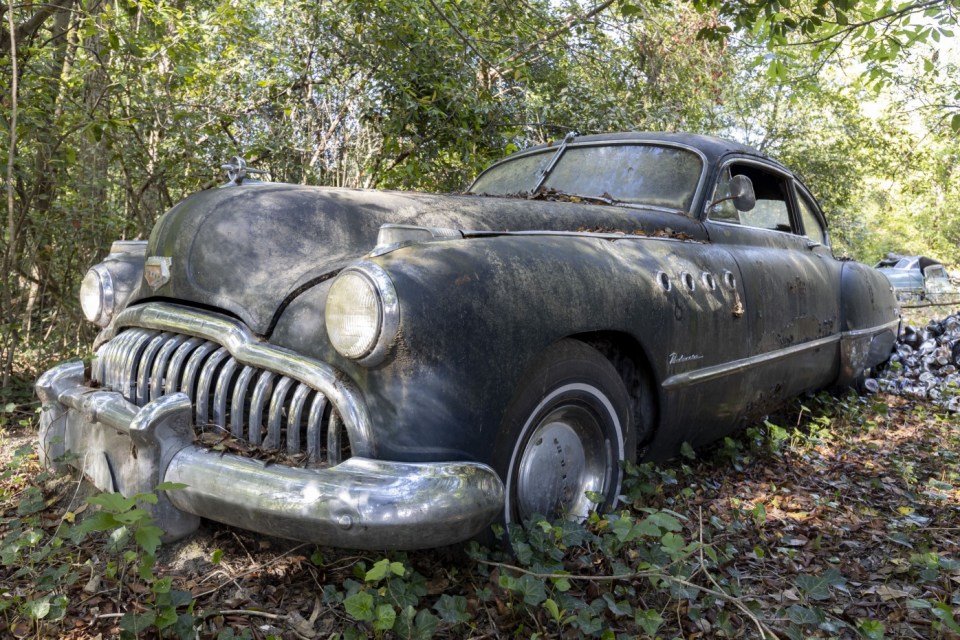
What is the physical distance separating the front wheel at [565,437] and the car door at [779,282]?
1.02 m

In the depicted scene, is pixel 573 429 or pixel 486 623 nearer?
pixel 486 623

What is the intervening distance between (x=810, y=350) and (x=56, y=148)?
4.92m

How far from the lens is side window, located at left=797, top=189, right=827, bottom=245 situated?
4.74 metres

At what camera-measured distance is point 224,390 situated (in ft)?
7.04

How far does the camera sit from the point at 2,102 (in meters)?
4.86

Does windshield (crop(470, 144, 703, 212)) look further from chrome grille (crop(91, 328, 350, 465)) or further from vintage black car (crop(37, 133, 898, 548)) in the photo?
chrome grille (crop(91, 328, 350, 465))

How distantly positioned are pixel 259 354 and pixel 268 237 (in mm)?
519

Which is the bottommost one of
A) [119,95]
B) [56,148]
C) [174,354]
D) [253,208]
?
[174,354]

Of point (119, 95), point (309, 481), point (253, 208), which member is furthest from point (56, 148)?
point (309, 481)

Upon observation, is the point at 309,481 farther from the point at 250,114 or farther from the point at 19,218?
the point at 250,114

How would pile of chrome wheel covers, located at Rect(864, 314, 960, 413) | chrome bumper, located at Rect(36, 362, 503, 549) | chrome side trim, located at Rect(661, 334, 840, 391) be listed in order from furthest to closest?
pile of chrome wheel covers, located at Rect(864, 314, 960, 413)
chrome side trim, located at Rect(661, 334, 840, 391)
chrome bumper, located at Rect(36, 362, 503, 549)

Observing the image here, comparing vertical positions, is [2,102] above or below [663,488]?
above

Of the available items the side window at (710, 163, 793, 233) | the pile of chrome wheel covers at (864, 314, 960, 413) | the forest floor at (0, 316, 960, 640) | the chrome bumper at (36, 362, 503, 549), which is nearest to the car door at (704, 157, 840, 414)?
the side window at (710, 163, 793, 233)

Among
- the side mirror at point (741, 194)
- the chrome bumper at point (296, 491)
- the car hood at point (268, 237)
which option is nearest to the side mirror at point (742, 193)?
the side mirror at point (741, 194)
